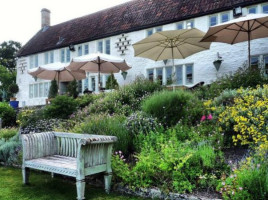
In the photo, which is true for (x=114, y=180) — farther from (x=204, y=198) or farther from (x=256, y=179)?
(x=256, y=179)

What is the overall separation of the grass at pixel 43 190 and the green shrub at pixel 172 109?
2.60 meters

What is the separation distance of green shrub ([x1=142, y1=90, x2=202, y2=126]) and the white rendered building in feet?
11.5

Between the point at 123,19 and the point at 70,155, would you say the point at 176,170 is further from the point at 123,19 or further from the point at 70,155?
the point at 123,19

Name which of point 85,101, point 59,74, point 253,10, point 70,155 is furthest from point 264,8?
point 70,155

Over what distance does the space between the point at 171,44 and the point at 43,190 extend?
7947 millimetres

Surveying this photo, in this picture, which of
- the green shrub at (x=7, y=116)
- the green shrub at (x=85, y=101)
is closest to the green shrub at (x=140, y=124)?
the green shrub at (x=85, y=101)

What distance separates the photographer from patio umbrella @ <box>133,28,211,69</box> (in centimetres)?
975

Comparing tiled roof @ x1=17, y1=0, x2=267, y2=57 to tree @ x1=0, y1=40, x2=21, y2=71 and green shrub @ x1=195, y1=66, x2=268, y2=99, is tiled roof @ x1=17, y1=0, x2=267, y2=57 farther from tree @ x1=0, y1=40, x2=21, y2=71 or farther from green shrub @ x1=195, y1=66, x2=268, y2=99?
tree @ x1=0, y1=40, x2=21, y2=71

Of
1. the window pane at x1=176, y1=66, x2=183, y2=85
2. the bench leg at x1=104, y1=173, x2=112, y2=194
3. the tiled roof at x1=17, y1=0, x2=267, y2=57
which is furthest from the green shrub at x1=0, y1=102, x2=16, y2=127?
the bench leg at x1=104, y1=173, x2=112, y2=194

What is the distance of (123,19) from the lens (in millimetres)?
18859

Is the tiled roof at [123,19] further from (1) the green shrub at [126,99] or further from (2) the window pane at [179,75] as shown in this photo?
(1) the green shrub at [126,99]

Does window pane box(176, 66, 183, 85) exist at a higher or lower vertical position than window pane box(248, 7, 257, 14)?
lower

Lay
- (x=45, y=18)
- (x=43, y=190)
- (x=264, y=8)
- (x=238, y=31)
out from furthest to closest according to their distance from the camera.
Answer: (x=45, y=18)
(x=264, y=8)
(x=238, y=31)
(x=43, y=190)

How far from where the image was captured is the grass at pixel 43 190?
4.07m
